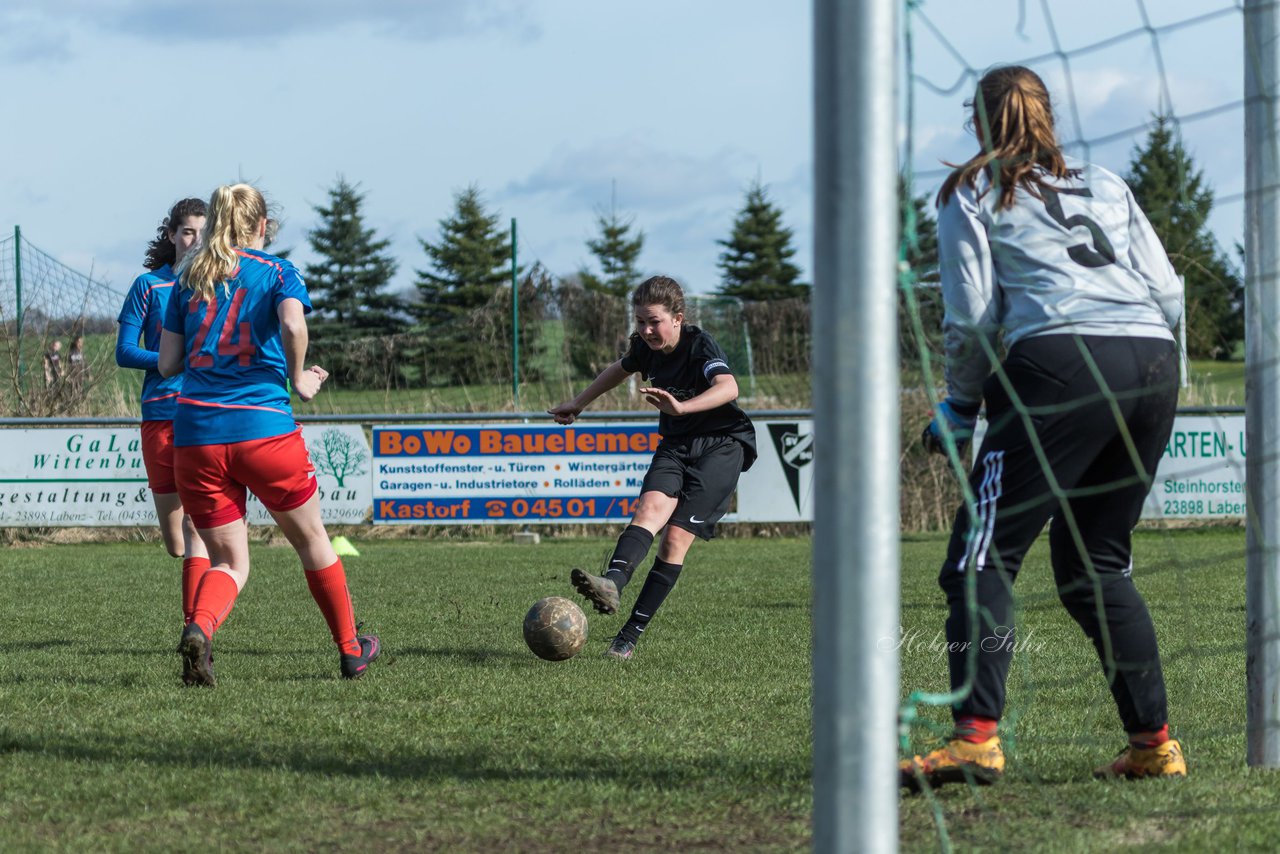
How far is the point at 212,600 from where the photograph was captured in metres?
5.21

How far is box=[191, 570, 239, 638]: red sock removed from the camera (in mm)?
5160

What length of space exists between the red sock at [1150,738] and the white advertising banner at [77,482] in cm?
1113

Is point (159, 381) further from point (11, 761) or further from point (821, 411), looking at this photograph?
point (821, 411)

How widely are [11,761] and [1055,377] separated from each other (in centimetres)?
300

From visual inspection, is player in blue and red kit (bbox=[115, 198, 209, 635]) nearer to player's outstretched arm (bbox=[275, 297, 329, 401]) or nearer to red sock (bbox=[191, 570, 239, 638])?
red sock (bbox=[191, 570, 239, 638])

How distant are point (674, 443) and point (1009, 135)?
10.6 feet

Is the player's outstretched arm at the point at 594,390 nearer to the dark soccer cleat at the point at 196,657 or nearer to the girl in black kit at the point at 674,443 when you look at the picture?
the girl in black kit at the point at 674,443

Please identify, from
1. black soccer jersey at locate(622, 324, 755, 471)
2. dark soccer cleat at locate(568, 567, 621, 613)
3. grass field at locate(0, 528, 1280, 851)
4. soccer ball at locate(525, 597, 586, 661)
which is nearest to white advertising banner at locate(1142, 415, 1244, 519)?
grass field at locate(0, 528, 1280, 851)

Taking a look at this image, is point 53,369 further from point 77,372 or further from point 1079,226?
point 1079,226

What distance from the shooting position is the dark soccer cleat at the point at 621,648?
6.11m

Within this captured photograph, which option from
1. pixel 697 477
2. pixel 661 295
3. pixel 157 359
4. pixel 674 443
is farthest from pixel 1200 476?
pixel 157 359

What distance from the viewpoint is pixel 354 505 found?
14.1 m

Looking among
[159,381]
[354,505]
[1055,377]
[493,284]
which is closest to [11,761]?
[159,381]

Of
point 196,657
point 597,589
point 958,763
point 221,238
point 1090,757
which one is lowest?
point 1090,757
